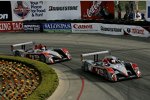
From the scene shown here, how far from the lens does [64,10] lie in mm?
52625

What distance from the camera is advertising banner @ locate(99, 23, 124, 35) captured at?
44.3 metres

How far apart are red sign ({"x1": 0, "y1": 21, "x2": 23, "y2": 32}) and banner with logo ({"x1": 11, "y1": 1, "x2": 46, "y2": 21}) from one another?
2.46 meters

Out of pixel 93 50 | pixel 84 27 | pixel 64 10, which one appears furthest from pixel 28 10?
pixel 93 50

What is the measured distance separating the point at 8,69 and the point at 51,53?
396 cm

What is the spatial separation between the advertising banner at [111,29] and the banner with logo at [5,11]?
Result: 14497mm

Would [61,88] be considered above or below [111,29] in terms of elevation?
below

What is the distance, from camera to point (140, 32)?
139ft

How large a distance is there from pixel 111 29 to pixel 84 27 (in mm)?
3835

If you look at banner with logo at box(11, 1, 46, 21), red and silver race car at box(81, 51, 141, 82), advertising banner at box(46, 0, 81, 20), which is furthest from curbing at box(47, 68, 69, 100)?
banner with logo at box(11, 1, 46, 21)

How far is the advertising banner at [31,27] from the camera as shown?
50562mm

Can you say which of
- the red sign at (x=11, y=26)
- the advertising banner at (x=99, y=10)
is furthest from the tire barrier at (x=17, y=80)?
the advertising banner at (x=99, y=10)

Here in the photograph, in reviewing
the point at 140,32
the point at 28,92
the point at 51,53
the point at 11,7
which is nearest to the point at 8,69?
the point at 51,53

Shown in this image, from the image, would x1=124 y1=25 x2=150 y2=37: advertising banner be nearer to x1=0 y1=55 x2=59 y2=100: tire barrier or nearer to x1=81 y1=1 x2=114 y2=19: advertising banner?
x1=81 y1=1 x2=114 y2=19: advertising banner

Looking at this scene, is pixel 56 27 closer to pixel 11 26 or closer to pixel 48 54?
pixel 11 26
